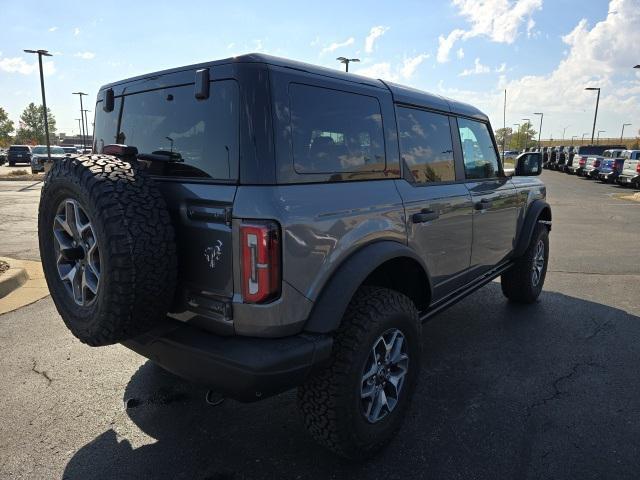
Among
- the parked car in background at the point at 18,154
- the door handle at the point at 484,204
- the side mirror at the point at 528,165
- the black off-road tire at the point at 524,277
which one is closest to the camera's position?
the door handle at the point at 484,204

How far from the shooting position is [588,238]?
30.2ft

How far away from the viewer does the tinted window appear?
2254 millimetres

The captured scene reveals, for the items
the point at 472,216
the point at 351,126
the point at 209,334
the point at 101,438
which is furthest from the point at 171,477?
the point at 472,216

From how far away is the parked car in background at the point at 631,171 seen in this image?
21047 mm

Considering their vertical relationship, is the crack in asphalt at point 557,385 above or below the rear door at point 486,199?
below

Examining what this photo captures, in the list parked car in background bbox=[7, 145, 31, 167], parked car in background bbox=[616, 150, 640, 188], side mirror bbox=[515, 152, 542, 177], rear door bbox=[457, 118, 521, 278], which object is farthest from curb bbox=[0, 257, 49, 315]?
parked car in background bbox=[7, 145, 31, 167]

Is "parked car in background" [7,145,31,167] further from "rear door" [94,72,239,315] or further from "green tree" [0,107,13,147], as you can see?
"green tree" [0,107,13,147]

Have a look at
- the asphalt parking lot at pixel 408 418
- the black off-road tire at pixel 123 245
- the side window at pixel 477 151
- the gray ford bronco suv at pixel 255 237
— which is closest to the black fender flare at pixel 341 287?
the gray ford bronco suv at pixel 255 237

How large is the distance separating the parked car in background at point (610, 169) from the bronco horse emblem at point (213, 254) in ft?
88.5

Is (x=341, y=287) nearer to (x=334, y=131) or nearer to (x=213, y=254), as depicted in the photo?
(x=213, y=254)

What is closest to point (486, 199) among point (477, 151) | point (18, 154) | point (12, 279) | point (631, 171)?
point (477, 151)

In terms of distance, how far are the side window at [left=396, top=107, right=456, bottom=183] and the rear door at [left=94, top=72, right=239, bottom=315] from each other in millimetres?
1221

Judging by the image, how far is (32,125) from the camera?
89438mm

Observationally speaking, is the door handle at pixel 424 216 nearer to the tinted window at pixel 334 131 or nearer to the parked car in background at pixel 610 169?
the tinted window at pixel 334 131
